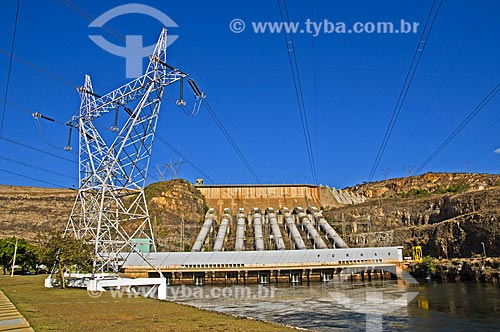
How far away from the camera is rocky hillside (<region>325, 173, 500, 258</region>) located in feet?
180

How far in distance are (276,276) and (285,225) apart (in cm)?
2834

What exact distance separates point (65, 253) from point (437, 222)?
64217 millimetres

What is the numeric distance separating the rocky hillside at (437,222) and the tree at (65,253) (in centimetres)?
4562

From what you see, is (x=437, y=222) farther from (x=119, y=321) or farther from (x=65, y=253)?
(x=119, y=321)

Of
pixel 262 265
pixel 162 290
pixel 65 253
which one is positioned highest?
pixel 65 253

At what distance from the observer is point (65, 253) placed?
28.9 m

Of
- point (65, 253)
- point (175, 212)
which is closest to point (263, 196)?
point (175, 212)

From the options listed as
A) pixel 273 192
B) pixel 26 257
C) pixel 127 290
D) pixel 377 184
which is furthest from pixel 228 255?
pixel 377 184

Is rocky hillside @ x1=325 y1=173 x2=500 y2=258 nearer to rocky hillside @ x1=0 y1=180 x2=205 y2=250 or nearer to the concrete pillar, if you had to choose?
Result: rocky hillside @ x1=0 y1=180 x2=205 y2=250

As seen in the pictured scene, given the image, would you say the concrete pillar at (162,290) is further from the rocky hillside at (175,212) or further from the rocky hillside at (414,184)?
the rocky hillside at (414,184)

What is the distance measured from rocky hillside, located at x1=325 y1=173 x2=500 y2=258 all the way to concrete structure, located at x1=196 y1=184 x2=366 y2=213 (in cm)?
1312

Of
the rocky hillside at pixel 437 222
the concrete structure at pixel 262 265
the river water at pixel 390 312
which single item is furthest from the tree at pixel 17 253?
the rocky hillside at pixel 437 222

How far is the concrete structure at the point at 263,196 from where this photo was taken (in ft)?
351

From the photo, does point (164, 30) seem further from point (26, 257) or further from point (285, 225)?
point (285, 225)
